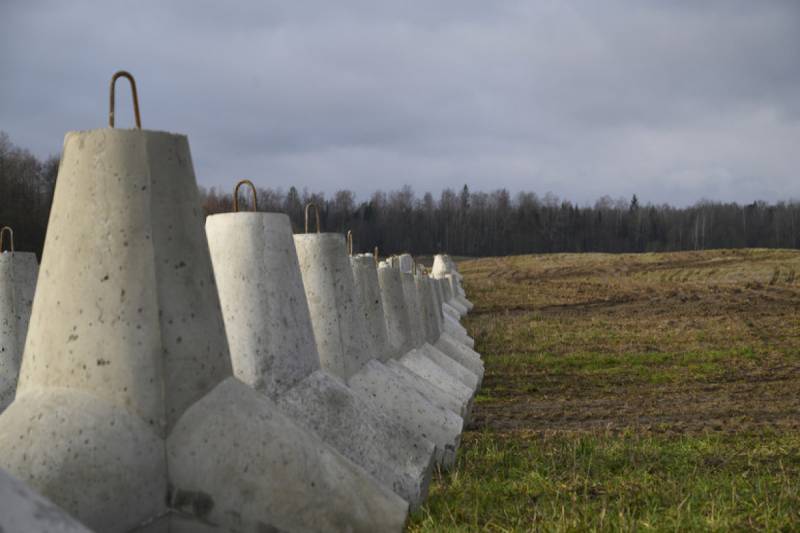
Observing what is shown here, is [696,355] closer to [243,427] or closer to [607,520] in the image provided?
[607,520]

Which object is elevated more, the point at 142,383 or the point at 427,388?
the point at 142,383

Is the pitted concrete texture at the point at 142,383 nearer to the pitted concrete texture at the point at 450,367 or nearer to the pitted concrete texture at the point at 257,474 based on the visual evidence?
the pitted concrete texture at the point at 257,474

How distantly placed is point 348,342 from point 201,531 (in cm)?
272

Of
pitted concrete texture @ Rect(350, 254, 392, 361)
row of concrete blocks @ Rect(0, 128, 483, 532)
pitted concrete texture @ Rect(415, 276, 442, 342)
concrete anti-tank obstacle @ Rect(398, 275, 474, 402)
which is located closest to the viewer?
row of concrete blocks @ Rect(0, 128, 483, 532)

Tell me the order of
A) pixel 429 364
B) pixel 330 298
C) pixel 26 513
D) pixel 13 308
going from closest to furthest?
pixel 26 513 → pixel 330 298 → pixel 13 308 → pixel 429 364

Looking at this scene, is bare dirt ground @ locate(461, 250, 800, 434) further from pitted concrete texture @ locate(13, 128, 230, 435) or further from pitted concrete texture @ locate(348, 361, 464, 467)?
pitted concrete texture @ locate(13, 128, 230, 435)

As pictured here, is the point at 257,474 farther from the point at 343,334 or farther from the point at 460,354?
the point at 460,354

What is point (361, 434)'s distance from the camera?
512 cm

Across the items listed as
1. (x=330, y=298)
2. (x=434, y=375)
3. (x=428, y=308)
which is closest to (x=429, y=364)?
(x=434, y=375)

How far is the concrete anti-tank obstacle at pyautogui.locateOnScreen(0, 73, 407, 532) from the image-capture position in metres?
3.63

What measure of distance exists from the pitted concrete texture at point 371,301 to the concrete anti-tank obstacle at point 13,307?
2642mm

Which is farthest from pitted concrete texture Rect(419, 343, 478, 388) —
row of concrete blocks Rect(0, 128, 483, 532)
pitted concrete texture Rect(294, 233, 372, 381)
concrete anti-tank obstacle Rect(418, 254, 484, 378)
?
row of concrete blocks Rect(0, 128, 483, 532)

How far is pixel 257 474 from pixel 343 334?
2.53m

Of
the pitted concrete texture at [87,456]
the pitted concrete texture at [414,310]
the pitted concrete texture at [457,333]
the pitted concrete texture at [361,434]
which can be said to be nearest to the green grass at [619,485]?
the pitted concrete texture at [361,434]
